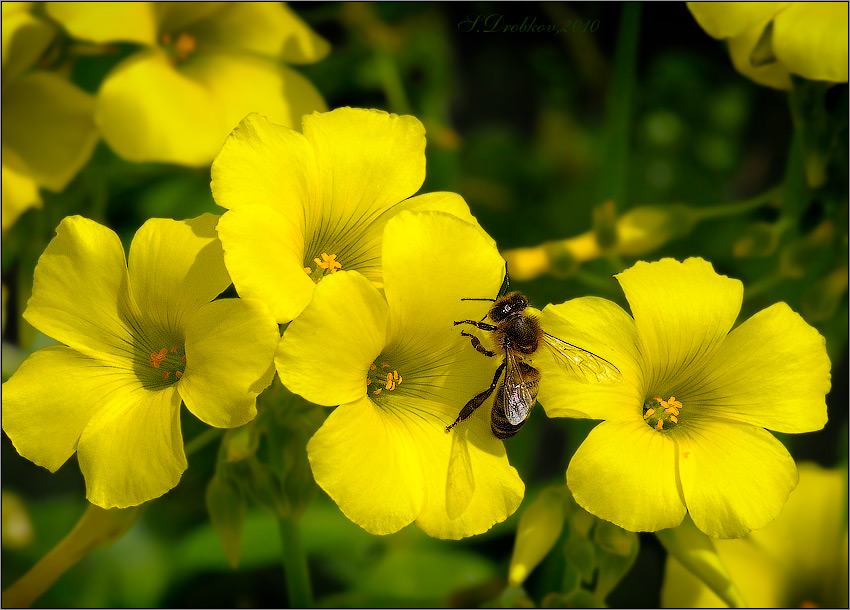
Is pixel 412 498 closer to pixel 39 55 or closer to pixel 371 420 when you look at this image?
pixel 371 420

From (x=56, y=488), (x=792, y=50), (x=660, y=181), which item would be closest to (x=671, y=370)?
(x=792, y=50)

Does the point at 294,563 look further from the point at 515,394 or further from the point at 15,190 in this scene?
the point at 15,190

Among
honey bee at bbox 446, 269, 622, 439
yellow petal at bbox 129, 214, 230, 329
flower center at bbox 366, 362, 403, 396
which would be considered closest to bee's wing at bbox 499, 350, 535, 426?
honey bee at bbox 446, 269, 622, 439

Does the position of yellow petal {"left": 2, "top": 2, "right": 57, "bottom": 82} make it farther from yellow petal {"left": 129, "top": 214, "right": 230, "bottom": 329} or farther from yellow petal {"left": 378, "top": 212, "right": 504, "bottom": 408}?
yellow petal {"left": 378, "top": 212, "right": 504, "bottom": 408}

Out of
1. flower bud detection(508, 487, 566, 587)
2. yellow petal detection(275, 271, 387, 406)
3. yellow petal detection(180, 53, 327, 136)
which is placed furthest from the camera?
yellow petal detection(180, 53, 327, 136)

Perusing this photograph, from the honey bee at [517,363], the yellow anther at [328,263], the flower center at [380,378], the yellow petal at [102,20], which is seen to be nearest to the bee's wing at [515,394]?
the honey bee at [517,363]

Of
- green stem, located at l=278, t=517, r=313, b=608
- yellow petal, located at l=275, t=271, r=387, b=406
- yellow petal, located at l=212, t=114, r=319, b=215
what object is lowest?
green stem, located at l=278, t=517, r=313, b=608
